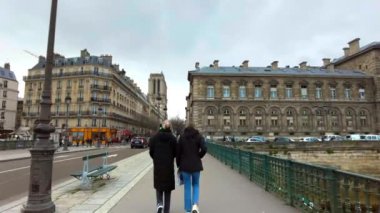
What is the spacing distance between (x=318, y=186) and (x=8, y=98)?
275ft

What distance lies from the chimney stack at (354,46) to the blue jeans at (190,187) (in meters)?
74.5

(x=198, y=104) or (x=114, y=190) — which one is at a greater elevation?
(x=198, y=104)

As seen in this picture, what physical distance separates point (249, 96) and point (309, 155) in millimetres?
22710

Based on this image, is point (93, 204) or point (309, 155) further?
point (309, 155)

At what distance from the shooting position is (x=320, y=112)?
62.2 m

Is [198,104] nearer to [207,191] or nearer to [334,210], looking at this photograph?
[207,191]

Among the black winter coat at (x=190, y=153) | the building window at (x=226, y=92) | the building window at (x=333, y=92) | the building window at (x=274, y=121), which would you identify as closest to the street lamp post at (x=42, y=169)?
the black winter coat at (x=190, y=153)

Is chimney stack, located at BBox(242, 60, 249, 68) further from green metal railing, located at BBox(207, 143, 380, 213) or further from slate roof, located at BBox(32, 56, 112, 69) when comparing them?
green metal railing, located at BBox(207, 143, 380, 213)

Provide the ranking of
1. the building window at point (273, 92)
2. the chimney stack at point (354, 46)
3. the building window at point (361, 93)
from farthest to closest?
the chimney stack at point (354, 46) < the building window at point (361, 93) < the building window at point (273, 92)

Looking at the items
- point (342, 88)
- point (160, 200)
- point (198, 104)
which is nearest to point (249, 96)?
point (198, 104)

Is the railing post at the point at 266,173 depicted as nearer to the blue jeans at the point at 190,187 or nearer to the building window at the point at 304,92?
the blue jeans at the point at 190,187

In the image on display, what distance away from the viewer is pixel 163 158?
607 cm

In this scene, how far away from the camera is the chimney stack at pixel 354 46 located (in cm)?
6969

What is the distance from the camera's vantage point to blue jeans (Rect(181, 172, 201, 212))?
6141mm
